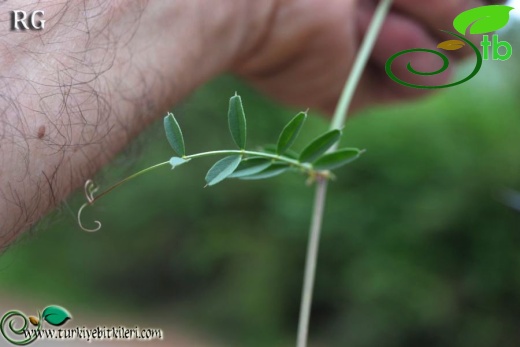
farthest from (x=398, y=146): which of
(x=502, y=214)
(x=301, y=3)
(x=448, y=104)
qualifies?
(x=301, y=3)

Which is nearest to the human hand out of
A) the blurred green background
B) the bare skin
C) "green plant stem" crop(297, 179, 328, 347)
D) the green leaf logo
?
the bare skin

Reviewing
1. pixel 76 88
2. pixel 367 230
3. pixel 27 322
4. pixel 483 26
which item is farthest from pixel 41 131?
pixel 367 230

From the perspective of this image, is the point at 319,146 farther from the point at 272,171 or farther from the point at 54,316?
the point at 54,316

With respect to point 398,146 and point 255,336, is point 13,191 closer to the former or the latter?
point 398,146

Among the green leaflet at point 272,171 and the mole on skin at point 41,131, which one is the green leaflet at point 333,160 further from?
the mole on skin at point 41,131

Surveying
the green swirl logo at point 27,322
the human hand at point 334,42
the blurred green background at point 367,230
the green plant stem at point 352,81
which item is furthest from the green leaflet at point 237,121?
the blurred green background at point 367,230
